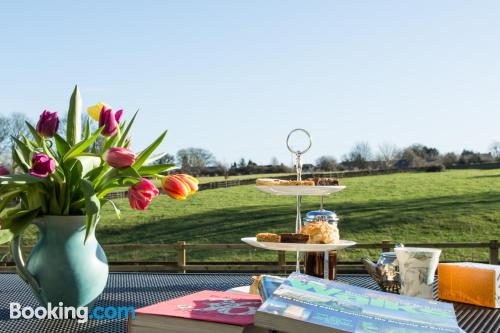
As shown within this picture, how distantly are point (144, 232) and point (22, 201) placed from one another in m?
19.4

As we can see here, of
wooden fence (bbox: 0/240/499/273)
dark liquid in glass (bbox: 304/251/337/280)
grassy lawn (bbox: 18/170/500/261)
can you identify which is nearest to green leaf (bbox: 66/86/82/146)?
dark liquid in glass (bbox: 304/251/337/280)

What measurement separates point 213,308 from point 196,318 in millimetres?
107

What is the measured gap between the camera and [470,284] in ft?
5.61

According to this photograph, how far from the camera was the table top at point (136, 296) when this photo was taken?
1.45 m

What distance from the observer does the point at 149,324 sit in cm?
112

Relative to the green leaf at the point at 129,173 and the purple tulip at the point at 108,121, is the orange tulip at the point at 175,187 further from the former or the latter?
the purple tulip at the point at 108,121

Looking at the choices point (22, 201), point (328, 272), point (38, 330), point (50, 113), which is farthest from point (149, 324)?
point (328, 272)

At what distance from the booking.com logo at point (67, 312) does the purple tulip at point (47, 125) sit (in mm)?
465

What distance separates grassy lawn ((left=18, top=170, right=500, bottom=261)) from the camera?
1831cm

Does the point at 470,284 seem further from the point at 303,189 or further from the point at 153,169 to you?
the point at 153,169

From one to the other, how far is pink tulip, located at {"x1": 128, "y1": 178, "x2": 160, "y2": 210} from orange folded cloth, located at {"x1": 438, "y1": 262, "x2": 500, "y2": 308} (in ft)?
3.06

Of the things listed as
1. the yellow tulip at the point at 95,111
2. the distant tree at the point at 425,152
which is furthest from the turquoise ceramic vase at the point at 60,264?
the distant tree at the point at 425,152

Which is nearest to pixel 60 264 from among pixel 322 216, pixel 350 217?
pixel 322 216

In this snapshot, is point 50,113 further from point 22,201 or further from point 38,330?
point 38,330
